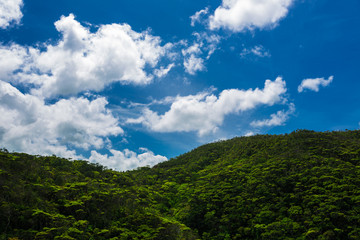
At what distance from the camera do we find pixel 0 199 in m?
19.5

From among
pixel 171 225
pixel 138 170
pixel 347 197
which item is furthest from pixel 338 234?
pixel 138 170

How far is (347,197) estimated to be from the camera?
25.6 metres

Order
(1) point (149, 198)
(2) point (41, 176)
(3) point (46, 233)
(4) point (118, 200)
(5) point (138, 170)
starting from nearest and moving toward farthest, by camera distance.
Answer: (3) point (46, 233) < (2) point (41, 176) < (4) point (118, 200) < (1) point (149, 198) < (5) point (138, 170)

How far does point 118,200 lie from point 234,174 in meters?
19.2

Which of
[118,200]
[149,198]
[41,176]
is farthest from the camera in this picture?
[149,198]

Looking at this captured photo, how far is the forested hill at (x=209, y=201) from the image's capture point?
836 inches

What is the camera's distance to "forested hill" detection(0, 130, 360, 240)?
21.2 m

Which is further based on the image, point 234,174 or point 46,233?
point 234,174

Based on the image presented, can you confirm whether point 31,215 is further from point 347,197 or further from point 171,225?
point 347,197

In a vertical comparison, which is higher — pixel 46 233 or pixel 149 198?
pixel 149 198

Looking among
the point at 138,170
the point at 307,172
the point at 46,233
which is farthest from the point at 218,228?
the point at 138,170

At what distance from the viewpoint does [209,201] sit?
1347 inches

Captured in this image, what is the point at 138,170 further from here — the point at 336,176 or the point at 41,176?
the point at 336,176

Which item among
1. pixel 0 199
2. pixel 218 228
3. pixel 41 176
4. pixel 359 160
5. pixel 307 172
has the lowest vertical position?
pixel 218 228
